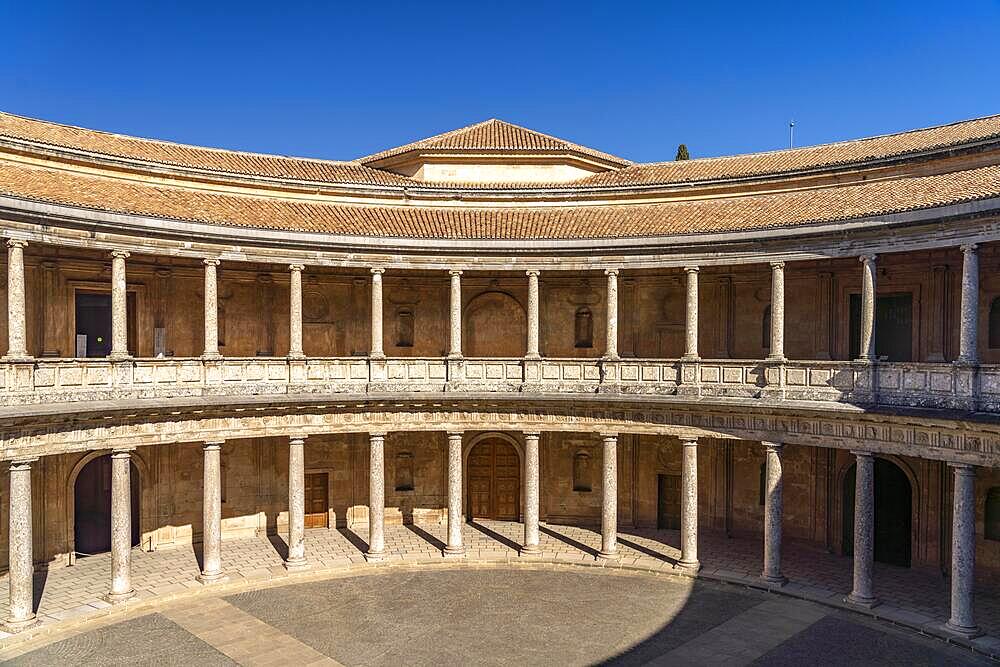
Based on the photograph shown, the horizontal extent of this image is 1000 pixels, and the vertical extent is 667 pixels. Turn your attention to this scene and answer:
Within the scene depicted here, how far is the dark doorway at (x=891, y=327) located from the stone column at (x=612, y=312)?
27.1 feet

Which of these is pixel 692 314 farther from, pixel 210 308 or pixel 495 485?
pixel 210 308

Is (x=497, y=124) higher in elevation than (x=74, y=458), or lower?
higher

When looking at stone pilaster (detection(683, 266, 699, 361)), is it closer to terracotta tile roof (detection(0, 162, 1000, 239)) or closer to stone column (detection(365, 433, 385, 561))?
terracotta tile roof (detection(0, 162, 1000, 239))

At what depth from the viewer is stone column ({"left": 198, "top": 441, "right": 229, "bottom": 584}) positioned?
22.9 m

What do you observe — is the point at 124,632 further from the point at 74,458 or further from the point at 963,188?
the point at 963,188

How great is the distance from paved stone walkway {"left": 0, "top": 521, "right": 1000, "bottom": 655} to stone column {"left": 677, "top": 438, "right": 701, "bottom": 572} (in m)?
0.53

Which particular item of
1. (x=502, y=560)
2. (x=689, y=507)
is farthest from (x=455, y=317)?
(x=689, y=507)

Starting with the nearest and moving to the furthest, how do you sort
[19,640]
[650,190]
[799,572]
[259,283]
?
[19,640], [799,572], [259,283], [650,190]

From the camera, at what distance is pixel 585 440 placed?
30625 mm

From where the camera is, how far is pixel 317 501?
29.4 meters

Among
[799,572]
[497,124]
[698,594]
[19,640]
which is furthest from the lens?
[497,124]

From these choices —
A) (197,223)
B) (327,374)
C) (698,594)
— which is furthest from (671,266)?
(197,223)

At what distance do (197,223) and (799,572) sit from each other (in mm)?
21924

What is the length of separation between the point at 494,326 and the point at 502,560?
9.24 m
